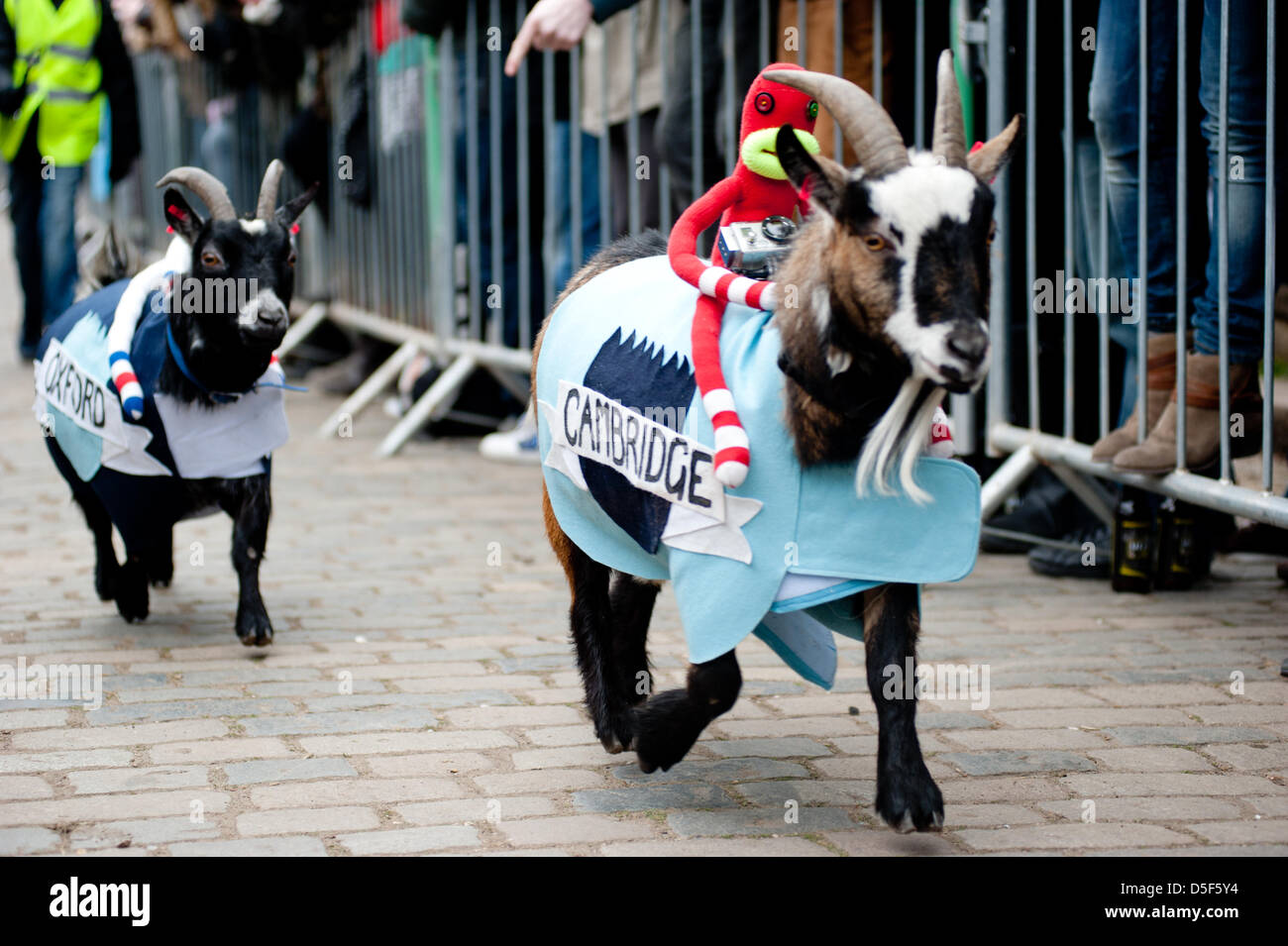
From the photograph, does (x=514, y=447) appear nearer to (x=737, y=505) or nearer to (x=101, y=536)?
(x=101, y=536)

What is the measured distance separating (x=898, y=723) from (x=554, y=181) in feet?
17.9

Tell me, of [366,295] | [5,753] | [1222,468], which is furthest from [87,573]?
[366,295]

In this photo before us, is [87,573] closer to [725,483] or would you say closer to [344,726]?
[344,726]

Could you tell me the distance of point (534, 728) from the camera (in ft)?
14.4

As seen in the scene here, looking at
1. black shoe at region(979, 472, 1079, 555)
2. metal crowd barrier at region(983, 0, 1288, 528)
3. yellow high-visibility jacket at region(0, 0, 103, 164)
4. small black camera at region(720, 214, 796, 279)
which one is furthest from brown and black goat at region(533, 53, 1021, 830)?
yellow high-visibility jacket at region(0, 0, 103, 164)

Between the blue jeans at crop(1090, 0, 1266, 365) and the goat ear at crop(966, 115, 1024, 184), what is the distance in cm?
185

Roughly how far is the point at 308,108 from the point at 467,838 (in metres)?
8.34

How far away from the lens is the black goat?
5.21m

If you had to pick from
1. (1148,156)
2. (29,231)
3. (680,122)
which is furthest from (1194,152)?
(29,231)

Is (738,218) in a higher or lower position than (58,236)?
higher

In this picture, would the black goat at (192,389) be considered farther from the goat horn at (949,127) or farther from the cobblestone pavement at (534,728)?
the goat horn at (949,127)

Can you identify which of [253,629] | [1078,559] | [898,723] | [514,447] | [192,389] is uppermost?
[192,389]

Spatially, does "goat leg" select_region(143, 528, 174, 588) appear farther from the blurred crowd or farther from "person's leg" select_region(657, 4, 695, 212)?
"person's leg" select_region(657, 4, 695, 212)

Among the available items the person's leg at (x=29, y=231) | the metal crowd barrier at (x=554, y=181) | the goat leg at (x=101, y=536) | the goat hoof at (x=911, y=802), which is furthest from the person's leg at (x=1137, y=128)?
the person's leg at (x=29, y=231)
